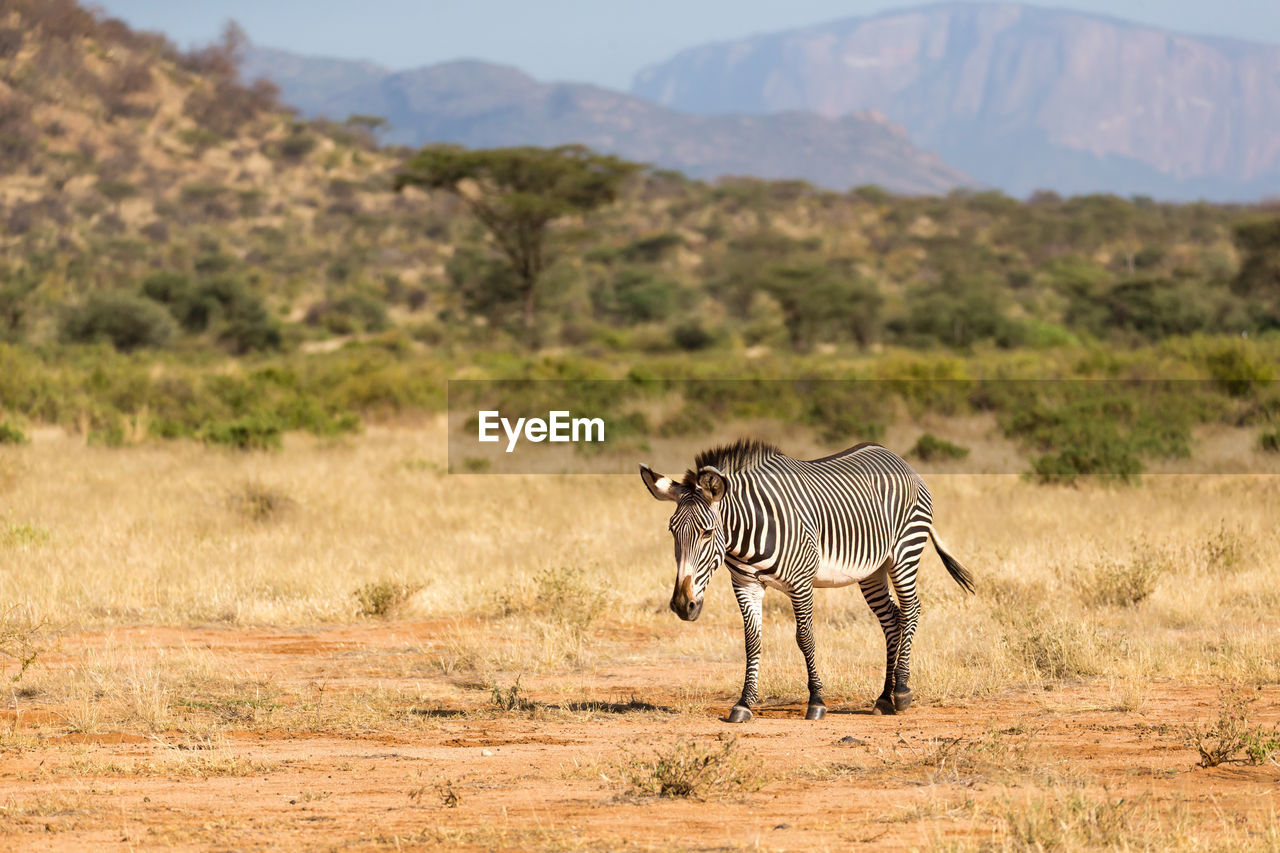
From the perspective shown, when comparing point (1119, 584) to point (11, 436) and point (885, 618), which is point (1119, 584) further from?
point (11, 436)

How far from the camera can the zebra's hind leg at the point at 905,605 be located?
7.13 m

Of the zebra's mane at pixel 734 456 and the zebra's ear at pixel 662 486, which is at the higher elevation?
the zebra's mane at pixel 734 456

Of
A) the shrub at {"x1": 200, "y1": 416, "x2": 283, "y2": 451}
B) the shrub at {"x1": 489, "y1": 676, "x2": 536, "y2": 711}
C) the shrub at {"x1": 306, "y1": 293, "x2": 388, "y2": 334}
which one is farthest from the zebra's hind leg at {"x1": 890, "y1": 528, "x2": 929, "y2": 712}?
the shrub at {"x1": 306, "y1": 293, "x2": 388, "y2": 334}

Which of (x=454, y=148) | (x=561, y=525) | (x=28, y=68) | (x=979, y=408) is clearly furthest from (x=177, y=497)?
(x=28, y=68)

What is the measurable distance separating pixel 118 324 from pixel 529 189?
14.0 metres

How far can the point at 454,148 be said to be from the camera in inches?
1914

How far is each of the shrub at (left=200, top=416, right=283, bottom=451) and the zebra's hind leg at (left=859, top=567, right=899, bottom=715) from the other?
1322cm

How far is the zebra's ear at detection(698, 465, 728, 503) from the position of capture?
252 inches

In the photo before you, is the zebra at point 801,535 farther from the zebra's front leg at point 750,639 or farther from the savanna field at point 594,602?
the savanna field at point 594,602

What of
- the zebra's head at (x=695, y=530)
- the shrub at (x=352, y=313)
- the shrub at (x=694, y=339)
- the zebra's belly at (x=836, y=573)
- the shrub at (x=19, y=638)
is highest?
the shrub at (x=352, y=313)

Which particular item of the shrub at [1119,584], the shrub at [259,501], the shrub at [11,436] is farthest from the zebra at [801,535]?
the shrub at [11,436]

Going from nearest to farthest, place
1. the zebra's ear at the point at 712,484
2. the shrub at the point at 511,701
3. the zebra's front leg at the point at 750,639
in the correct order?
the zebra's ear at the point at 712,484
the zebra's front leg at the point at 750,639
the shrub at the point at 511,701

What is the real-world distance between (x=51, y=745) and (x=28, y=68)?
8055cm

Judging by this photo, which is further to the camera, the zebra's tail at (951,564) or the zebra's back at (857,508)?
the zebra's tail at (951,564)
